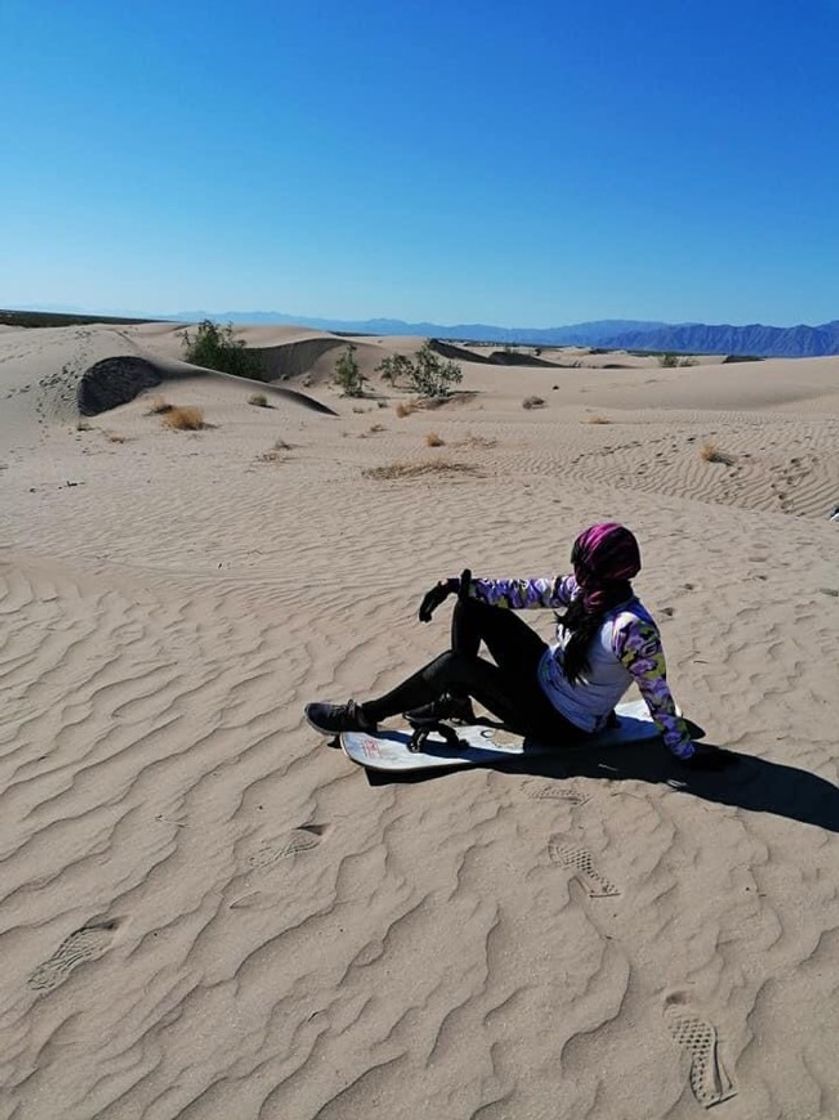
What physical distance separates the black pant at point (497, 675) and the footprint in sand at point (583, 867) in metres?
0.58

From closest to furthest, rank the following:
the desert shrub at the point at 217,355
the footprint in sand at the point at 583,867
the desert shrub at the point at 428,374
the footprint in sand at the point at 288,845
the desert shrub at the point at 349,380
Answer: the footprint in sand at the point at 583,867 < the footprint in sand at the point at 288,845 < the desert shrub at the point at 217,355 < the desert shrub at the point at 428,374 < the desert shrub at the point at 349,380

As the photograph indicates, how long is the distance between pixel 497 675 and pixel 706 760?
1059 millimetres

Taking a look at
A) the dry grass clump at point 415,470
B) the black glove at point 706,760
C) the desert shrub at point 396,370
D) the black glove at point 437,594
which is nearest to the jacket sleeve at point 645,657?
the black glove at point 706,760

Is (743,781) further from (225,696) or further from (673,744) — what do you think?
(225,696)

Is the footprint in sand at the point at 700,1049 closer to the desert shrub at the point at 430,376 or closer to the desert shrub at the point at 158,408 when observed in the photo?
the desert shrub at the point at 158,408

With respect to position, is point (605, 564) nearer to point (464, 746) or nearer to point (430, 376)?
point (464, 746)

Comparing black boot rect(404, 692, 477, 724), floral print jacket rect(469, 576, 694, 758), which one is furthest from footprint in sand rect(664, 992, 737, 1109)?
black boot rect(404, 692, 477, 724)

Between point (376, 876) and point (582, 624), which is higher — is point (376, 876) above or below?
below

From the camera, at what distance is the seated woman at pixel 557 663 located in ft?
11.0

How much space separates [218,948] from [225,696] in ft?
6.52

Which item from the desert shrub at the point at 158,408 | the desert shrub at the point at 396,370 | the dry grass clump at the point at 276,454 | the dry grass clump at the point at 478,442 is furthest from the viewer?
the desert shrub at the point at 396,370

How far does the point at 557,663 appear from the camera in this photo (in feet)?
12.2

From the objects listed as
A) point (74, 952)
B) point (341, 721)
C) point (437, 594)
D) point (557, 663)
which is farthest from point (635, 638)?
point (74, 952)

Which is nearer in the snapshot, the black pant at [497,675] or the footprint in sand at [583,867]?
the footprint in sand at [583,867]
